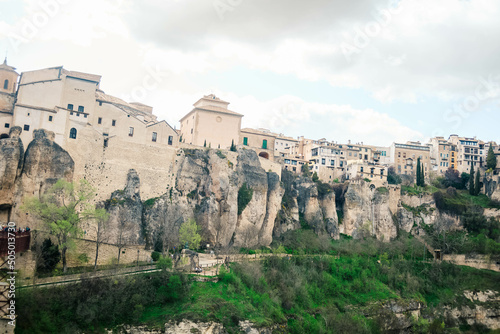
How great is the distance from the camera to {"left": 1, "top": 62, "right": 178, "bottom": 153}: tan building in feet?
145

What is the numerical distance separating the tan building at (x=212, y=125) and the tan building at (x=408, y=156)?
35733mm

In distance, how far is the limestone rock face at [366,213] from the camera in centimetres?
6581

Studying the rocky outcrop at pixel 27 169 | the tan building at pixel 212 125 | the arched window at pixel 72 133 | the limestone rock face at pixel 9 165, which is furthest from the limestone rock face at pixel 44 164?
the tan building at pixel 212 125

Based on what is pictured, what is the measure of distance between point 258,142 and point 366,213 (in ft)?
60.9

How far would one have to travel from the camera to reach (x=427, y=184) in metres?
77.2

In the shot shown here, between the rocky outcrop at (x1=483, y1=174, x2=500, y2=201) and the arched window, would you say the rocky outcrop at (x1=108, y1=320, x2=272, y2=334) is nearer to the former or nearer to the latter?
the arched window

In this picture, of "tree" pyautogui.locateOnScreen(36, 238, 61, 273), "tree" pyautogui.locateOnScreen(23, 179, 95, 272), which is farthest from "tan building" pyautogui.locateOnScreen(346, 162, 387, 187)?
"tree" pyautogui.locateOnScreen(36, 238, 61, 273)

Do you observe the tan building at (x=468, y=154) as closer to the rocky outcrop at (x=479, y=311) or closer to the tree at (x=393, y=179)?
the tree at (x=393, y=179)

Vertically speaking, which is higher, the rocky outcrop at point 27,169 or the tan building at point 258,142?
the tan building at point 258,142

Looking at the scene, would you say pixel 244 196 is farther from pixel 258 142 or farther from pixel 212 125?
pixel 258 142

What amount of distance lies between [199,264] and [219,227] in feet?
29.0

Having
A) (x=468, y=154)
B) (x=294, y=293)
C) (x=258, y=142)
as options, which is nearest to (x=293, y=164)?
(x=258, y=142)

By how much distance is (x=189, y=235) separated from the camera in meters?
45.1

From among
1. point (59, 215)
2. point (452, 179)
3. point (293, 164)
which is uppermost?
point (452, 179)
